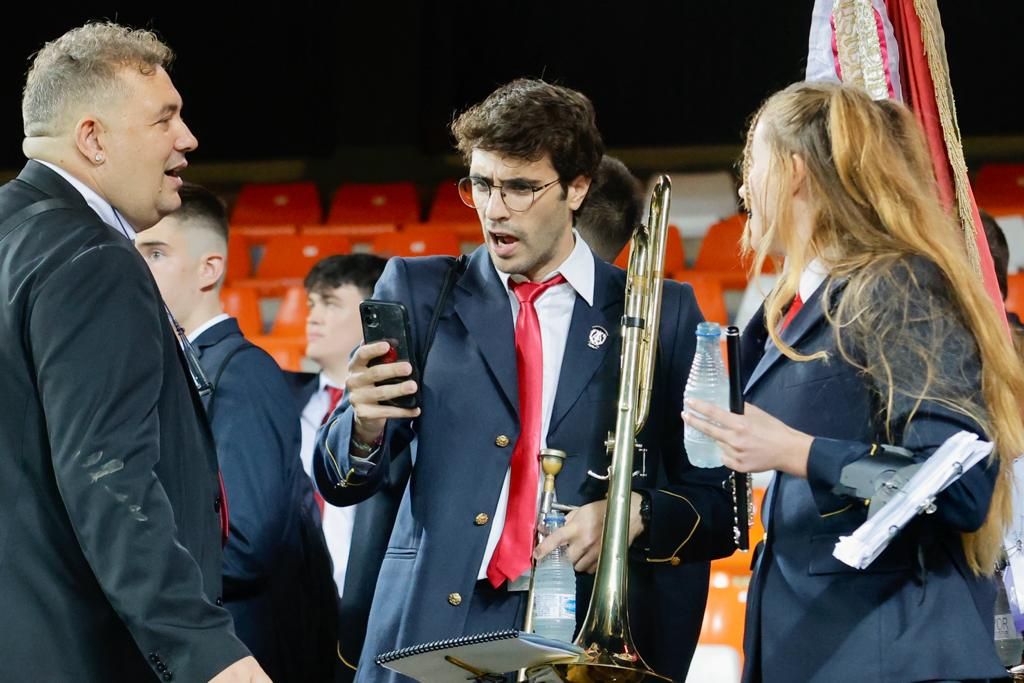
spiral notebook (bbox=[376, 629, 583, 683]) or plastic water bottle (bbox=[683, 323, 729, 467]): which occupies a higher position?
plastic water bottle (bbox=[683, 323, 729, 467])

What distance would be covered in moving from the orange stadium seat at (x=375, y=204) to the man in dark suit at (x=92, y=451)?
22.3ft

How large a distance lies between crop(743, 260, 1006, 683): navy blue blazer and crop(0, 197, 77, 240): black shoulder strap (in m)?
1.28

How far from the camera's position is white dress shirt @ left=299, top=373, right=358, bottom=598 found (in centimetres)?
503

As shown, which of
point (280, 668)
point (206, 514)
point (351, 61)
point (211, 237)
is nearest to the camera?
point (206, 514)

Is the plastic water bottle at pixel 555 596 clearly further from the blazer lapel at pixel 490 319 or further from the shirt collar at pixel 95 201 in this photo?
the shirt collar at pixel 95 201

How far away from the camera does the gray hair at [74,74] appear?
2609 mm

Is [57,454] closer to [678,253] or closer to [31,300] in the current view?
[31,300]

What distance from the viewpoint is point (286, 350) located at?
24.1 ft

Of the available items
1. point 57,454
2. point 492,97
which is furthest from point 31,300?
point 492,97

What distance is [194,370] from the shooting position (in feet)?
8.85

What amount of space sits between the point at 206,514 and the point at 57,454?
12.3 inches

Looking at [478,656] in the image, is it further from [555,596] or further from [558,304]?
[558,304]

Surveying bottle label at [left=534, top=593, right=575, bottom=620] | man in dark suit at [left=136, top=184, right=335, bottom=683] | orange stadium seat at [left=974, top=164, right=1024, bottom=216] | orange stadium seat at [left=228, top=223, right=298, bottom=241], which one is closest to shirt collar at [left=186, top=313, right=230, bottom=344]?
man in dark suit at [left=136, top=184, right=335, bottom=683]

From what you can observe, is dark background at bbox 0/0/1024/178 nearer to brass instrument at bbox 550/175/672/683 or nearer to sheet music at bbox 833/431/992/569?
brass instrument at bbox 550/175/672/683
